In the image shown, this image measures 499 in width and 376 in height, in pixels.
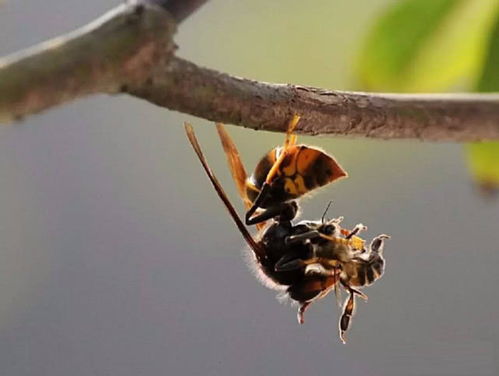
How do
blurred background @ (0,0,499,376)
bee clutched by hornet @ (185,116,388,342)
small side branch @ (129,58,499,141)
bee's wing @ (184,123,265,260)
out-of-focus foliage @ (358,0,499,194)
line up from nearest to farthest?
small side branch @ (129,58,499,141) < bee's wing @ (184,123,265,260) < bee clutched by hornet @ (185,116,388,342) < out-of-focus foliage @ (358,0,499,194) < blurred background @ (0,0,499,376)

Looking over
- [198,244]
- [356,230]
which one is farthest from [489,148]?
[198,244]

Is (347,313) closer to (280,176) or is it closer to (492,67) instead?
(280,176)

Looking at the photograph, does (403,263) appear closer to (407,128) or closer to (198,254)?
(198,254)

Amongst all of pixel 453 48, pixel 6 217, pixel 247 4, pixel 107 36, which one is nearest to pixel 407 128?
pixel 107 36

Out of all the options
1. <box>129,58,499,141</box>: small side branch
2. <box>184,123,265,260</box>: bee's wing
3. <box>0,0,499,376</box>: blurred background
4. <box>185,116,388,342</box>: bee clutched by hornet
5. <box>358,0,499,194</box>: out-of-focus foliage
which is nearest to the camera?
<box>129,58,499,141</box>: small side branch

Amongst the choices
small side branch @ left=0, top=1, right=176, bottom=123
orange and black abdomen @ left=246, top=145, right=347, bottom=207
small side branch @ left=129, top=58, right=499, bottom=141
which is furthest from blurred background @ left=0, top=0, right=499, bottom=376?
small side branch @ left=0, top=1, right=176, bottom=123

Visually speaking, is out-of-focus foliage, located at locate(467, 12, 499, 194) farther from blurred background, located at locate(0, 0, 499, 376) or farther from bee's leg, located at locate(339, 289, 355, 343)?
blurred background, located at locate(0, 0, 499, 376)
